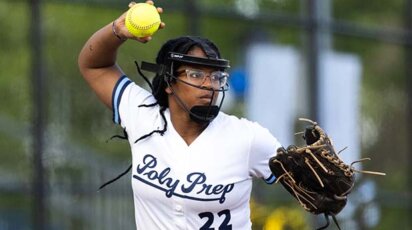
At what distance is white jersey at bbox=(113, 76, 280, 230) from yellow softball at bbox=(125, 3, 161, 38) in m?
0.51

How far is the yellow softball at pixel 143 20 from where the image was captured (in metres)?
4.78

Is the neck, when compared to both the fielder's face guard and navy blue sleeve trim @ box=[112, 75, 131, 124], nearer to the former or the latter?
the fielder's face guard

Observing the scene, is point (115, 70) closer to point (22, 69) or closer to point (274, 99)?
point (22, 69)

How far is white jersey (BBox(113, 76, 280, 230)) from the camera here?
4.93 m

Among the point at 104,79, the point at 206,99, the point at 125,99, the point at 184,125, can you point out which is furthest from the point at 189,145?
the point at 104,79

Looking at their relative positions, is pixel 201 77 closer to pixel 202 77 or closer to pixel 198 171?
pixel 202 77

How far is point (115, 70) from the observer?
532cm

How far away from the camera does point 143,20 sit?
4777 millimetres

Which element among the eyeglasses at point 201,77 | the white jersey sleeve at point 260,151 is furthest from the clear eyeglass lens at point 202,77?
the white jersey sleeve at point 260,151

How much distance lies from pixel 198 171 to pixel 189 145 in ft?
0.53

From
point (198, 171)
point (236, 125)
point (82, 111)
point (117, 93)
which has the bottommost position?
point (82, 111)

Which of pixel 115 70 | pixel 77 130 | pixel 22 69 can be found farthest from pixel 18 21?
pixel 115 70

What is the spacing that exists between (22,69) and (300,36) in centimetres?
350

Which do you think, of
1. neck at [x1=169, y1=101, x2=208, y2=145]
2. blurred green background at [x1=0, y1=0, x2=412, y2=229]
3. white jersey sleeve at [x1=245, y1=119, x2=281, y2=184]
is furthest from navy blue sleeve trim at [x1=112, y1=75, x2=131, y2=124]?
blurred green background at [x1=0, y1=0, x2=412, y2=229]
